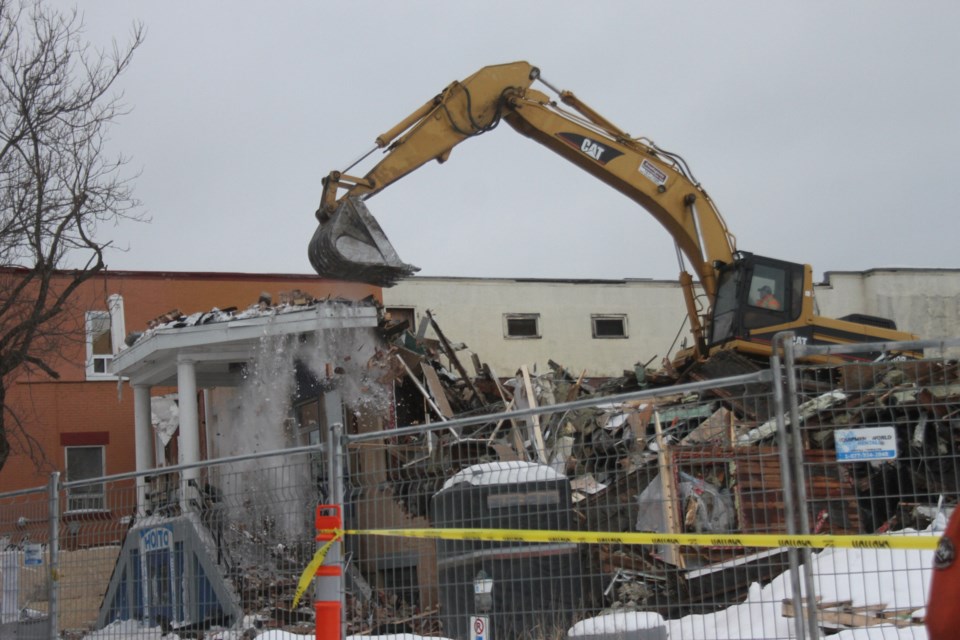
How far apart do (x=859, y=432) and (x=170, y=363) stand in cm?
1311

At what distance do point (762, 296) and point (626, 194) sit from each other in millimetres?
2676

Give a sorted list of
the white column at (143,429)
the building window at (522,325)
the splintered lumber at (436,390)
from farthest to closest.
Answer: the building window at (522,325)
the white column at (143,429)
the splintered lumber at (436,390)

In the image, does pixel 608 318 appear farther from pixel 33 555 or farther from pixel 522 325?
pixel 33 555

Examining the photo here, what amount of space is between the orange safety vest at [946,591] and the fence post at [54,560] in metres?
7.03

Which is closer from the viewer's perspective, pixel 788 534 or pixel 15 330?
pixel 788 534

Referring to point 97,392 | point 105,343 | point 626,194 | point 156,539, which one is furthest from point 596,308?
point 156,539

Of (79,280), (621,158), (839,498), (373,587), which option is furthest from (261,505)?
(621,158)

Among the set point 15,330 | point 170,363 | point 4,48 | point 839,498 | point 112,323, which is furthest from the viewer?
point 112,323

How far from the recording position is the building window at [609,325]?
111ft

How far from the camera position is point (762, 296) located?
1705 centimetres

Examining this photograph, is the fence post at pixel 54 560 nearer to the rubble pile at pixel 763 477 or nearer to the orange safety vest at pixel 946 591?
the rubble pile at pixel 763 477

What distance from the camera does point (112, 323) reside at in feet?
86.5

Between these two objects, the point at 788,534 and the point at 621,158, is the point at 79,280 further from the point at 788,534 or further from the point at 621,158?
the point at 788,534

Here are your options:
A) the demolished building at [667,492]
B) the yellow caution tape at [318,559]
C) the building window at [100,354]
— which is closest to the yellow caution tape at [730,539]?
the demolished building at [667,492]
